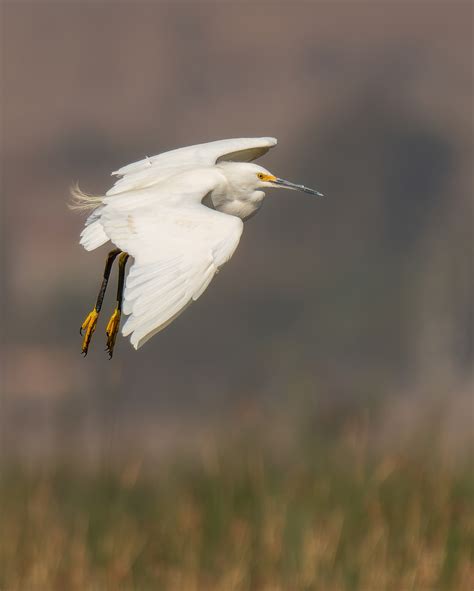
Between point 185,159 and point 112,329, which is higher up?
point 185,159

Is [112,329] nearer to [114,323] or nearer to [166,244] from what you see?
[114,323]

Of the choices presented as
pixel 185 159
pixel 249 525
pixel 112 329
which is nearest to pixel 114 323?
pixel 112 329

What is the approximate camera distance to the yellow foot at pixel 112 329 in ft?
11.2

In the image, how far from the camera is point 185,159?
13.2 feet

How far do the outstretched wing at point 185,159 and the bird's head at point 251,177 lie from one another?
0.22 ft

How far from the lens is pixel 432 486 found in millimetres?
6863

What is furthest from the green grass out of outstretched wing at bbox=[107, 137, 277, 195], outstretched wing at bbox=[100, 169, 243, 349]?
outstretched wing at bbox=[100, 169, 243, 349]

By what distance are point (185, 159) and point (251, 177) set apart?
25 centimetres

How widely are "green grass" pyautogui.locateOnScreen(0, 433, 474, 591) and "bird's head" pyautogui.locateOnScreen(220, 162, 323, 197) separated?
2226mm

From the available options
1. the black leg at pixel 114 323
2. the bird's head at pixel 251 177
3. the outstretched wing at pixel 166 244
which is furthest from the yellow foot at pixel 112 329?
the bird's head at pixel 251 177

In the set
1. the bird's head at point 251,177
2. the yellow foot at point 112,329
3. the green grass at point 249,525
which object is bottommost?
the green grass at point 249,525

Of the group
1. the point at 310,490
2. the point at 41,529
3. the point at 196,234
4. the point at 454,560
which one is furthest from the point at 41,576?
the point at 196,234

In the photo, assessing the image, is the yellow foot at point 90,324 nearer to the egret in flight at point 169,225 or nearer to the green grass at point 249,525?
the egret in flight at point 169,225

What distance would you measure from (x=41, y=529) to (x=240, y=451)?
126 cm
